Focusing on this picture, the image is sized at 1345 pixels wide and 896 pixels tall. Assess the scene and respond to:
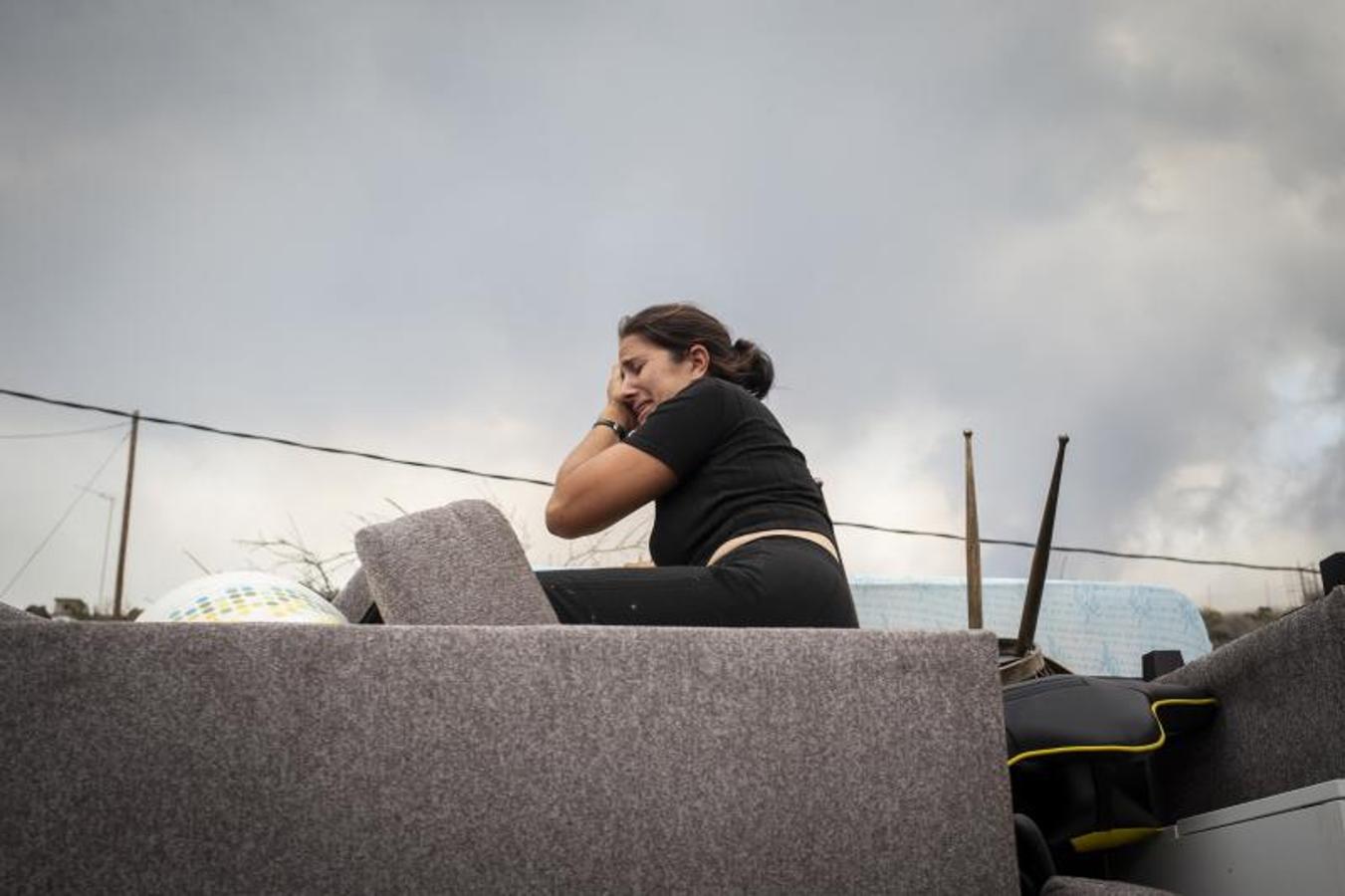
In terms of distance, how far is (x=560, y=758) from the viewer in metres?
1.36

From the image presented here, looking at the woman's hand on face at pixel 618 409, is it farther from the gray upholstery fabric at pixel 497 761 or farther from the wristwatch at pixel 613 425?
the gray upholstery fabric at pixel 497 761

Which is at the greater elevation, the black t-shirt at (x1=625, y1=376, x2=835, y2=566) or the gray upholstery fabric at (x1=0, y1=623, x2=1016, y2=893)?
the black t-shirt at (x1=625, y1=376, x2=835, y2=566)

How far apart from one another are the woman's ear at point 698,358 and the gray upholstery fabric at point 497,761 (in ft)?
3.84

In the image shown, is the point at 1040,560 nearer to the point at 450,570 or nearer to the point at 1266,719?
the point at 1266,719

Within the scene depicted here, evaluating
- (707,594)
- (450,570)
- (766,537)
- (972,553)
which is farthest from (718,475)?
(972,553)

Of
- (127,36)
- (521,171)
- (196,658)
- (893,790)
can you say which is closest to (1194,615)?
(893,790)

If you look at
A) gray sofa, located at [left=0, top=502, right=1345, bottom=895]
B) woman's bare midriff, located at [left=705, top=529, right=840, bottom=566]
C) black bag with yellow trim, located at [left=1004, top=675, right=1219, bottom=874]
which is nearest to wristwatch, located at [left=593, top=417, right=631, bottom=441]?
woman's bare midriff, located at [left=705, top=529, right=840, bottom=566]

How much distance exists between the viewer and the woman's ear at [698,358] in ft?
8.38

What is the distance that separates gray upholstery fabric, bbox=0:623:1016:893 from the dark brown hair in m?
1.18

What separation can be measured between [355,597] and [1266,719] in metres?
1.64

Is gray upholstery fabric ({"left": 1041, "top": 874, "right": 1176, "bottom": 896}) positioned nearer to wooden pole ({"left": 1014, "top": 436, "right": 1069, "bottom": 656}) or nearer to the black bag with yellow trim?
the black bag with yellow trim

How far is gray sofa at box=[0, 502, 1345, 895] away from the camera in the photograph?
4.19 feet

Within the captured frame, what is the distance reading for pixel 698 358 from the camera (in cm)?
256

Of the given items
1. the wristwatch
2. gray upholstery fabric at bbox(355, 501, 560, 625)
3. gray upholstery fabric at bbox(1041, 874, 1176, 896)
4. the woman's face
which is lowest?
gray upholstery fabric at bbox(1041, 874, 1176, 896)
